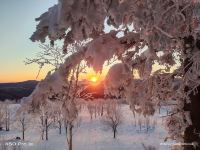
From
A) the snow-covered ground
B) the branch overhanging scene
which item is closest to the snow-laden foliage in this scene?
the branch overhanging scene

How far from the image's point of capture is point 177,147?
8508 mm

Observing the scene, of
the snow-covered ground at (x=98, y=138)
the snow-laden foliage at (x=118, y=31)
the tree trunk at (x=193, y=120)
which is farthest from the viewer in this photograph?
the snow-covered ground at (x=98, y=138)

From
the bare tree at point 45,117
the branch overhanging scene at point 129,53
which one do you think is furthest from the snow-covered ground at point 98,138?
the branch overhanging scene at point 129,53

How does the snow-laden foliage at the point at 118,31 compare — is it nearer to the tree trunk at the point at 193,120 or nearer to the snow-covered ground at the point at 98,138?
the tree trunk at the point at 193,120

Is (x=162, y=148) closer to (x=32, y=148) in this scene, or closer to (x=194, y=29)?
(x=32, y=148)

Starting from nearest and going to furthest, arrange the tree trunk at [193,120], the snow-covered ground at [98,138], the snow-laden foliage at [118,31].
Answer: the snow-laden foliage at [118,31]
the tree trunk at [193,120]
the snow-covered ground at [98,138]

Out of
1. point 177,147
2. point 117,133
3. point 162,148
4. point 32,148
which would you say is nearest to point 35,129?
point 117,133

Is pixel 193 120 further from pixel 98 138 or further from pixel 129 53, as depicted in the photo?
pixel 98 138

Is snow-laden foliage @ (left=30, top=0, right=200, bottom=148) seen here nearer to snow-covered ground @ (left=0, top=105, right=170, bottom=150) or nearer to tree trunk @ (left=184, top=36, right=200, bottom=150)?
tree trunk @ (left=184, top=36, right=200, bottom=150)

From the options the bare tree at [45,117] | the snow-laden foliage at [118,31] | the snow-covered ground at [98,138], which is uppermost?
the snow-laden foliage at [118,31]

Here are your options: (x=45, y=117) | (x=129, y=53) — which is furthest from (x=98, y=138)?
(x=129, y=53)

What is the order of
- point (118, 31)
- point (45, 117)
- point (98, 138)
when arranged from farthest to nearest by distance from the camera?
point (98, 138), point (45, 117), point (118, 31)

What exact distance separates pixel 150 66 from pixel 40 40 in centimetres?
214

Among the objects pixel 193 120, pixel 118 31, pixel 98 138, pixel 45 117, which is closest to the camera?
pixel 118 31
